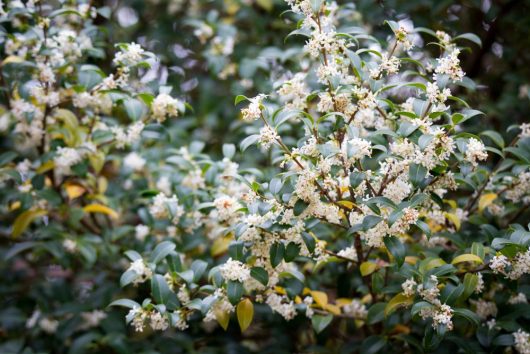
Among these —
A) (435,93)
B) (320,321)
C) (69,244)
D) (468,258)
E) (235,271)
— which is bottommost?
(69,244)

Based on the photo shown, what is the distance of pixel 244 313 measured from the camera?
2002 mm

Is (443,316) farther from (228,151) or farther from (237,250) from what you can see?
(228,151)

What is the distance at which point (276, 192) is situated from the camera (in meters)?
1.78

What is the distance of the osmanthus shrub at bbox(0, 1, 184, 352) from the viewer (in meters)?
2.34

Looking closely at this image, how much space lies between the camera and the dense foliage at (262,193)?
1.78m

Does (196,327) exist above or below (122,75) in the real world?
below

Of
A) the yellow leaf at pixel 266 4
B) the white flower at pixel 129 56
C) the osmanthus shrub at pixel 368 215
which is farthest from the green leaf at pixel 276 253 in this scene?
the yellow leaf at pixel 266 4

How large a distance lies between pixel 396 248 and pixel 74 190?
160 centimetres

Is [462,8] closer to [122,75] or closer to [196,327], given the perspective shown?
[122,75]

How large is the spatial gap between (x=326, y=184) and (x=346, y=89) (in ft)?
1.02

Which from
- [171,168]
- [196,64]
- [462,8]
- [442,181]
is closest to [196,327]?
[171,168]

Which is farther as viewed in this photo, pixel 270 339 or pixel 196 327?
pixel 270 339

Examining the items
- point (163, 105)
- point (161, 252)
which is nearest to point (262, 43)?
point (163, 105)

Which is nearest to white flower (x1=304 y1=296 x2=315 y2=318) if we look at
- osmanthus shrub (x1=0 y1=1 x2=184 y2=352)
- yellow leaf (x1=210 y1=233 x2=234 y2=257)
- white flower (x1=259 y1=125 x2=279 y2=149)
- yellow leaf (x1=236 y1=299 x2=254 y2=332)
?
yellow leaf (x1=236 y1=299 x2=254 y2=332)
